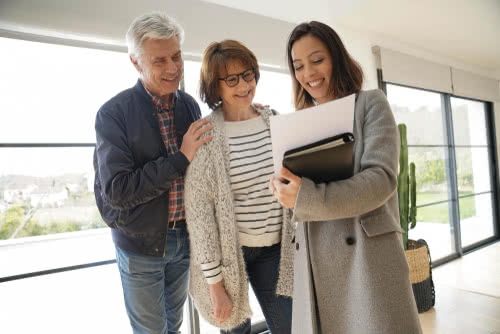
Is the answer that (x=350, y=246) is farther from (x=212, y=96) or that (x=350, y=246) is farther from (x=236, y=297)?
(x=212, y=96)

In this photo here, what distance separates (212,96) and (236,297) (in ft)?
2.28

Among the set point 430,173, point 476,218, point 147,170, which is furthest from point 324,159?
point 476,218

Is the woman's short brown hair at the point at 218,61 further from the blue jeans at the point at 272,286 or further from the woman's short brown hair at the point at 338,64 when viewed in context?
the blue jeans at the point at 272,286

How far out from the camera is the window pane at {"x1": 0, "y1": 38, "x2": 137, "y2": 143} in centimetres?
168

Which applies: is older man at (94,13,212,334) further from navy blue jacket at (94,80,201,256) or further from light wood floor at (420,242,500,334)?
light wood floor at (420,242,500,334)

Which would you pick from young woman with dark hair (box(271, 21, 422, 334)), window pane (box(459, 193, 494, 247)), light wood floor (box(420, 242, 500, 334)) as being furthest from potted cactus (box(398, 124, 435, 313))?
window pane (box(459, 193, 494, 247))

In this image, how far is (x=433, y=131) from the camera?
162 inches

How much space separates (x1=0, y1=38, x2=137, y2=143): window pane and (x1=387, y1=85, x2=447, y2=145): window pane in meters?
2.92

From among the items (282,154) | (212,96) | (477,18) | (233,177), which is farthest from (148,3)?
(477,18)

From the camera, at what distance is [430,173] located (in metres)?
4.10

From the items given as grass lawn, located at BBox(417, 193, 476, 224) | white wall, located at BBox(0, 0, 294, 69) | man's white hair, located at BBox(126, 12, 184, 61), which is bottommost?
grass lawn, located at BBox(417, 193, 476, 224)

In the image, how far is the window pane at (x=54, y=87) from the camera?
5.50 feet

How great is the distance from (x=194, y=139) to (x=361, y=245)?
613 mm

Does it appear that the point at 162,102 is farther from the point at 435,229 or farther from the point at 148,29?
the point at 435,229
